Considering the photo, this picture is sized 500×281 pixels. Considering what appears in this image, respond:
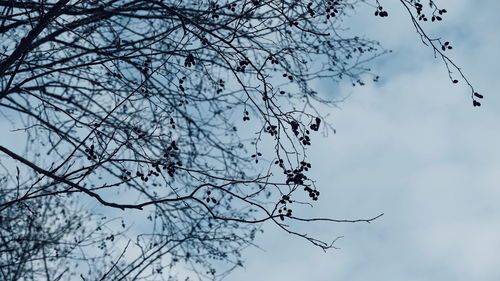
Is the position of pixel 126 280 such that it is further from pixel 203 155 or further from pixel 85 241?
pixel 203 155

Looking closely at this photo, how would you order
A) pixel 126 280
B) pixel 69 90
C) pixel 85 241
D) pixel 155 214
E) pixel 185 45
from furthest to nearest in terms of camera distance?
pixel 69 90 < pixel 155 214 < pixel 85 241 < pixel 126 280 < pixel 185 45

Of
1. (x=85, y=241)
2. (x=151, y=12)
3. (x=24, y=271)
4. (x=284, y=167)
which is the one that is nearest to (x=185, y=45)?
(x=284, y=167)

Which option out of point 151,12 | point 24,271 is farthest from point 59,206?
point 151,12

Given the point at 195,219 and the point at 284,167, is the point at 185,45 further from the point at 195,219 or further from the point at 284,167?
the point at 195,219

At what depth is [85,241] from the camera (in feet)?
20.5

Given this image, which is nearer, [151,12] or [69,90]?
[151,12]

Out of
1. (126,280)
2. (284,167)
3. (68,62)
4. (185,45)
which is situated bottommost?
(284,167)

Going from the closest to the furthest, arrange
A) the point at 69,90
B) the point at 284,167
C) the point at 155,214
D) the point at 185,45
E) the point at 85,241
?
the point at 284,167
the point at 185,45
the point at 85,241
the point at 155,214
the point at 69,90

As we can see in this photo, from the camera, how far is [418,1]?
15.2ft

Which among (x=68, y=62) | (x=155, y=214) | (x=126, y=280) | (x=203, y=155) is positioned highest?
(x=68, y=62)

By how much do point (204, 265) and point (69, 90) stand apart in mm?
2446

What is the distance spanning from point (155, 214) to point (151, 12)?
204 cm

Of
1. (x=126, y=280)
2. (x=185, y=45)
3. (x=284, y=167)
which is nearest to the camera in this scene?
(x=284, y=167)

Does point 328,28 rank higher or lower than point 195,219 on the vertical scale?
higher
